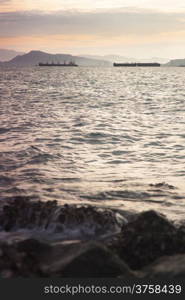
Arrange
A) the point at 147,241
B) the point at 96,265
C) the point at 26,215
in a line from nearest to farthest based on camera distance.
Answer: the point at 96,265
the point at 147,241
the point at 26,215

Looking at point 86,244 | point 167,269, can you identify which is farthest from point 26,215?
point 167,269

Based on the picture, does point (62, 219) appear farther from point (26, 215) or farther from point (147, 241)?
point (147, 241)

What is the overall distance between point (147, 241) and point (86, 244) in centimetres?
117

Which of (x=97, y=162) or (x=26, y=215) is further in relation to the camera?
(x=97, y=162)

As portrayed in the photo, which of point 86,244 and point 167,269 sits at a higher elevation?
point 86,244

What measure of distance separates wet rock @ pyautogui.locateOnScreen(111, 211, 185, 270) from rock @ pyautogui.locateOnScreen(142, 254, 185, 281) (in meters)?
0.36

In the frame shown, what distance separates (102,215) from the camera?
9.11 meters

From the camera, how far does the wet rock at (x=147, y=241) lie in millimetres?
7012

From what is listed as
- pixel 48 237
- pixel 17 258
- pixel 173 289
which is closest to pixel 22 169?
pixel 48 237

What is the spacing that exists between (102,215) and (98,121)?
20.6 m

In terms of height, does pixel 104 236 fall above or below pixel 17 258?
below

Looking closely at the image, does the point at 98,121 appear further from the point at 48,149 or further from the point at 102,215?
the point at 102,215

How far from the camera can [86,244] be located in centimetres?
644

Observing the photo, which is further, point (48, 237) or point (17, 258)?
point (48, 237)
